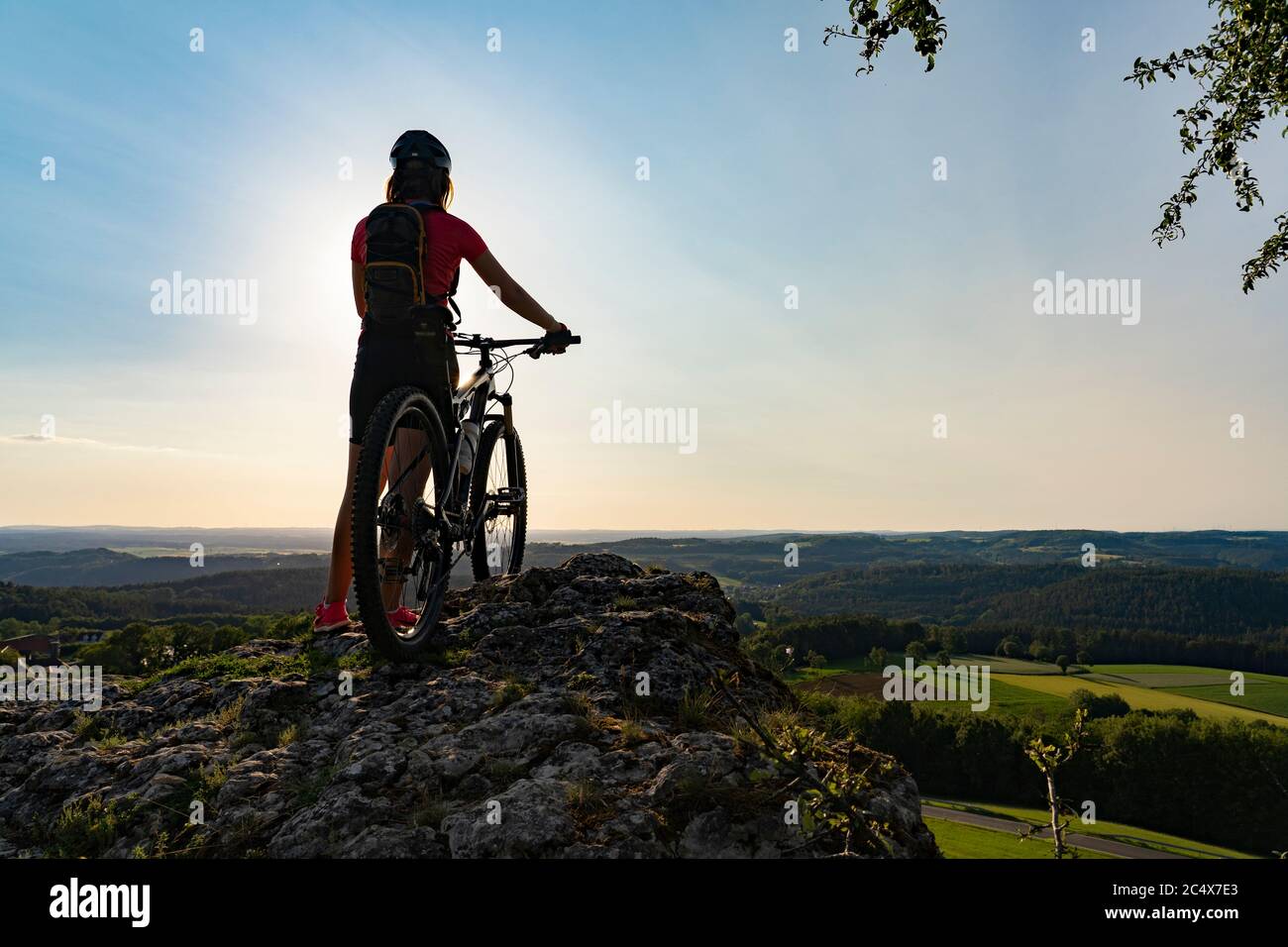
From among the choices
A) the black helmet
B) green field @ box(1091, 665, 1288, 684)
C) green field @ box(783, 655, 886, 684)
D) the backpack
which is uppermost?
the black helmet

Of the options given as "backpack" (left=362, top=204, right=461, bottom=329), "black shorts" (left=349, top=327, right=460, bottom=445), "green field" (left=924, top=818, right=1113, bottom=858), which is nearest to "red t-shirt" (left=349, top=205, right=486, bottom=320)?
"backpack" (left=362, top=204, right=461, bottom=329)

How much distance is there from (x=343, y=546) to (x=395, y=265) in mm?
2442

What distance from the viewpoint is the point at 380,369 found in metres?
5.29

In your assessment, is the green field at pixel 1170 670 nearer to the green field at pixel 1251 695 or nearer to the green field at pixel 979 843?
the green field at pixel 1251 695

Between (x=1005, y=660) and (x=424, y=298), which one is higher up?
(x=424, y=298)

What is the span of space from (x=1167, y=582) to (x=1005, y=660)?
95210mm

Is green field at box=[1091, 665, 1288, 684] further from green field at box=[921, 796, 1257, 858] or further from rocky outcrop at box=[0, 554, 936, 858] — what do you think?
rocky outcrop at box=[0, 554, 936, 858]

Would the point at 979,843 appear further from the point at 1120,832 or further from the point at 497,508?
the point at 497,508

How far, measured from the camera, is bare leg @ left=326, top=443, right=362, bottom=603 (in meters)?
5.36

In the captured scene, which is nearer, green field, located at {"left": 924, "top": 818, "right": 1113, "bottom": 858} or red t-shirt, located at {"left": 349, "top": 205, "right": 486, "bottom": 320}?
red t-shirt, located at {"left": 349, "top": 205, "right": 486, "bottom": 320}
